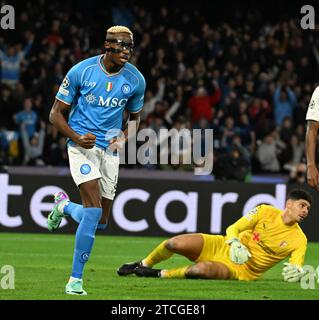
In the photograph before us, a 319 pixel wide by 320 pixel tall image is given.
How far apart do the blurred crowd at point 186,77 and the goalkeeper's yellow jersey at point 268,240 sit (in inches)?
274

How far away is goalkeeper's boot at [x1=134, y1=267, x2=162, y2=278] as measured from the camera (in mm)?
10062

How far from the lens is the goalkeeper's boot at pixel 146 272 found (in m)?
10.1

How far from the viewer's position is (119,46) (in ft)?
28.5

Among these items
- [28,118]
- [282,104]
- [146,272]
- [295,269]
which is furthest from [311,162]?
[282,104]

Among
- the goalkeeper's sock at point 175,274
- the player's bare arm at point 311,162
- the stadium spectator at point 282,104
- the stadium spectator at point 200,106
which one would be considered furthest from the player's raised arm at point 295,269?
the stadium spectator at point 282,104

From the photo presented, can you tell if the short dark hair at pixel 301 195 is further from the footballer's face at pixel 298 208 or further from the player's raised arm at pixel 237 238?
the player's raised arm at pixel 237 238

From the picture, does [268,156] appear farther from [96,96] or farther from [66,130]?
[66,130]

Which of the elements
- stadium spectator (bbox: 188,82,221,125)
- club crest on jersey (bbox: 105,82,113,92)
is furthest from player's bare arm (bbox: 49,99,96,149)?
stadium spectator (bbox: 188,82,221,125)

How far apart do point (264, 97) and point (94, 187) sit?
12549 millimetres

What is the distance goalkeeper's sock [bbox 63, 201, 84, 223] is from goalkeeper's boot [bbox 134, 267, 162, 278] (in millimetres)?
1184

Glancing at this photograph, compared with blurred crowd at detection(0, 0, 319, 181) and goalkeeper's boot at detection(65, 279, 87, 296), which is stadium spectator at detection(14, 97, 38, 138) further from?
goalkeeper's boot at detection(65, 279, 87, 296)

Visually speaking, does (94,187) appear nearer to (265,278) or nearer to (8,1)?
(265,278)
